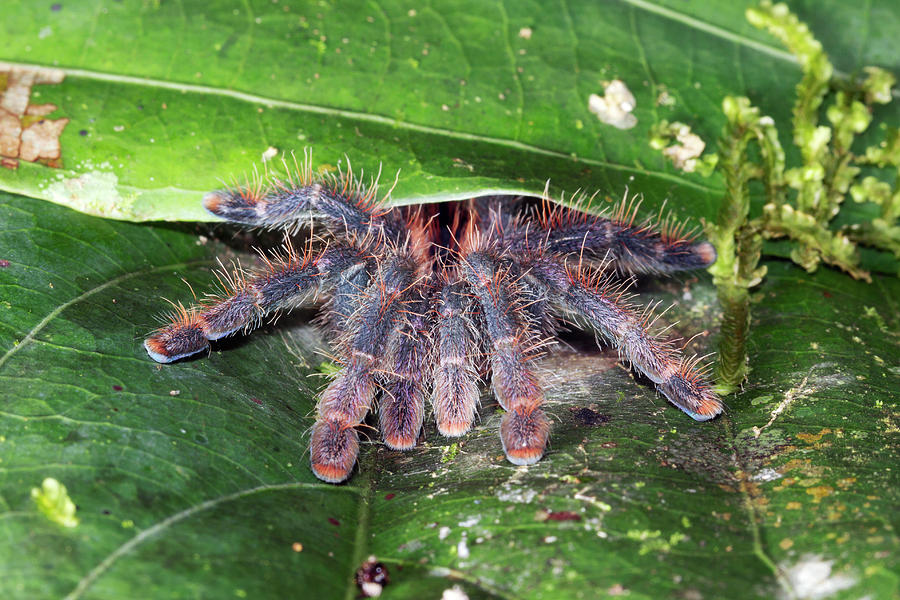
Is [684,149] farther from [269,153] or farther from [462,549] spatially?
[462,549]

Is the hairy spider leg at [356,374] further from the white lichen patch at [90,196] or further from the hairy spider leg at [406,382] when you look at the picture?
the white lichen patch at [90,196]

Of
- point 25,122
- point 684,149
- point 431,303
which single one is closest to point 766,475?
point 431,303

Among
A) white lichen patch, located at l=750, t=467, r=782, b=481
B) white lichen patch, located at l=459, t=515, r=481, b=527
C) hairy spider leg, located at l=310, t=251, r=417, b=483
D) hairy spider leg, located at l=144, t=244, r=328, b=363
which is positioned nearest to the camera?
white lichen patch, located at l=459, t=515, r=481, b=527

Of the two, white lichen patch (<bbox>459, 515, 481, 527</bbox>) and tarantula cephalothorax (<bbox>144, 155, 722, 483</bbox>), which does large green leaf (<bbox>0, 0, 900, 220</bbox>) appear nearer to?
tarantula cephalothorax (<bbox>144, 155, 722, 483</bbox>)

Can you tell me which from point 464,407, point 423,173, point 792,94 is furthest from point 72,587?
point 792,94

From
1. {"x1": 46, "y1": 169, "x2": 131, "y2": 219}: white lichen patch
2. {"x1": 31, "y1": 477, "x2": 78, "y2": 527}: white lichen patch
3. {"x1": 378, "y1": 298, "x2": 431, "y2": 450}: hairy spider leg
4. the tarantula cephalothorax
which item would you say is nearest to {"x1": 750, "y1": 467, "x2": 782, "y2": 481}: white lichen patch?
the tarantula cephalothorax

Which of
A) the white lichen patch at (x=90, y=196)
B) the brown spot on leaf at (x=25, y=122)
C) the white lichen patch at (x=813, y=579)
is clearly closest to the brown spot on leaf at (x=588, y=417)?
the white lichen patch at (x=813, y=579)
